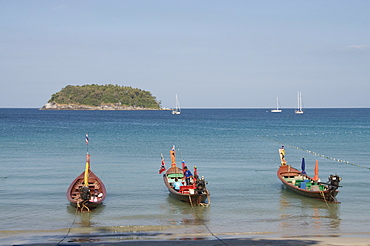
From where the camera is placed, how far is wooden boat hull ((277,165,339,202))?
97.0ft

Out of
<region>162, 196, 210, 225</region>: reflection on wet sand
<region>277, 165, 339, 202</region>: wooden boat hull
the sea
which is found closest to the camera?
the sea

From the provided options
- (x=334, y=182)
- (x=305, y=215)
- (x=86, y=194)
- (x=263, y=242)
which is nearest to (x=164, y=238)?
(x=263, y=242)

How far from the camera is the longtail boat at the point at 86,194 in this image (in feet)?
88.1

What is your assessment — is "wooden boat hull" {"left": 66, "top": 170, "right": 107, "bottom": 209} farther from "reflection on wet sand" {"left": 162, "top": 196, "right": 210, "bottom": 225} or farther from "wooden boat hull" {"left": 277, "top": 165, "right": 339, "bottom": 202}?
"wooden boat hull" {"left": 277, "top": 165, "right": 339, "bottom": 202}

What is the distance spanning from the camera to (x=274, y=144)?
68375 millimetres

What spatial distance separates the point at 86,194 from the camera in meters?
26.8

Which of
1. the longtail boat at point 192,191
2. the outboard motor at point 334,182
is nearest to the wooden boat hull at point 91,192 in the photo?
the longtail boat at point 192,191

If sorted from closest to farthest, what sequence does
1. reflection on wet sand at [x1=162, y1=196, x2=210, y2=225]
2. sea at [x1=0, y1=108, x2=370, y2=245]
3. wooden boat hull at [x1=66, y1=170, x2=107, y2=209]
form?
sea at [x1=0, y1=108, x2=370, y2=245], reflection on wet sand at [x1=162, y1=196, x2=210, y2=225], wooden boat hull at [x1=66, y1=170, x2=107, y2=209]

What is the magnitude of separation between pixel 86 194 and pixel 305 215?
1132 cm

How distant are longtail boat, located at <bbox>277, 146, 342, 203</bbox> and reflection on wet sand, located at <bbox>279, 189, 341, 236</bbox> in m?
0.38

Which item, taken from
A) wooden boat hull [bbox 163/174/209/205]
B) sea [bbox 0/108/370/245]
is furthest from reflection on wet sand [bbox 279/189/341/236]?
wooden boat hull [bbox 163/174/209/205]

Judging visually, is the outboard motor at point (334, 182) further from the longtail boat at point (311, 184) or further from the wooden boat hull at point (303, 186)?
the wooden boat hull at point (303, 186)

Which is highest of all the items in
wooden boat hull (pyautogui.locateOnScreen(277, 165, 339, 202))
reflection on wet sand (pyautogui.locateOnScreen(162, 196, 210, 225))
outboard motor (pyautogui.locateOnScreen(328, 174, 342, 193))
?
outboard motor (pyautogui.locateOnScreen(328, 174, 342, 193))

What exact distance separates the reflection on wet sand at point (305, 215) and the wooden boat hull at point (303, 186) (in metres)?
0.34
